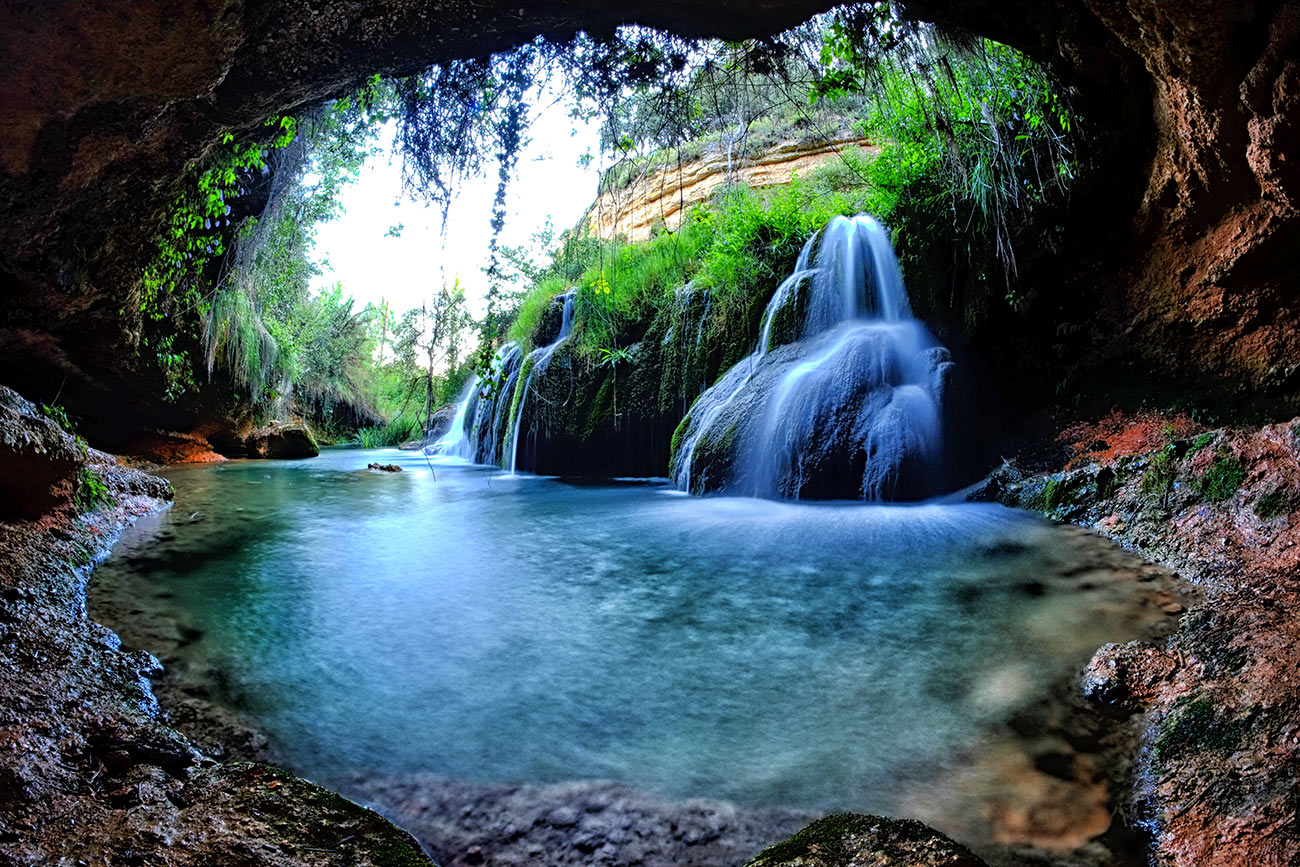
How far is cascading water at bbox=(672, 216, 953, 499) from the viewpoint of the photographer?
248 inches

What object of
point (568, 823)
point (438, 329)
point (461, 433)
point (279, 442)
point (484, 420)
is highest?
point (438, 329)

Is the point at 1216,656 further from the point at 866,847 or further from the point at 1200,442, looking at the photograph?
the point at 1200,442

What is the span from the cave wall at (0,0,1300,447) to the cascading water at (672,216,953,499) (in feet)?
5.83

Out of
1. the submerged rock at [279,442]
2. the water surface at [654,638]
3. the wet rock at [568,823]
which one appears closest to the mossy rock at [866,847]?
the wet rock at [568,823]

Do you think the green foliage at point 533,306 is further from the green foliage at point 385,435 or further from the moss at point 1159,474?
the moss at point 1159,474

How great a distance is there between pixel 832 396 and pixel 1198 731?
5.04 meters

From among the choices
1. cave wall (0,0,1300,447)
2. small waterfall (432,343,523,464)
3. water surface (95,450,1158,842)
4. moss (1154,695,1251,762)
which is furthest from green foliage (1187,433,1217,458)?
small waterfall (432,343,523,464)

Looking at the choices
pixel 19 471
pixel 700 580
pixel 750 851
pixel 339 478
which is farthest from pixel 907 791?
pixel 339 478

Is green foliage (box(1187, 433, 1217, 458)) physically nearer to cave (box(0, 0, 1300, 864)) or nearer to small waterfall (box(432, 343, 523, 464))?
cave (box(0, 0, 1300, 864))

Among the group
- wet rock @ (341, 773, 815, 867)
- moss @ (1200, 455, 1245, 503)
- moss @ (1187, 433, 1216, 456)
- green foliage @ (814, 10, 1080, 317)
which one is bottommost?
wet rock @ (341, 773, 815, 867)

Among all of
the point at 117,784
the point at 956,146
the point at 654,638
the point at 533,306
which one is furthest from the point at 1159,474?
the point at 533,306

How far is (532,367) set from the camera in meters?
10.7

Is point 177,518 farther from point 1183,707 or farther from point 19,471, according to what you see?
point 1183,707

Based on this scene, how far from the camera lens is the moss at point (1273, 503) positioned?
122 inches
